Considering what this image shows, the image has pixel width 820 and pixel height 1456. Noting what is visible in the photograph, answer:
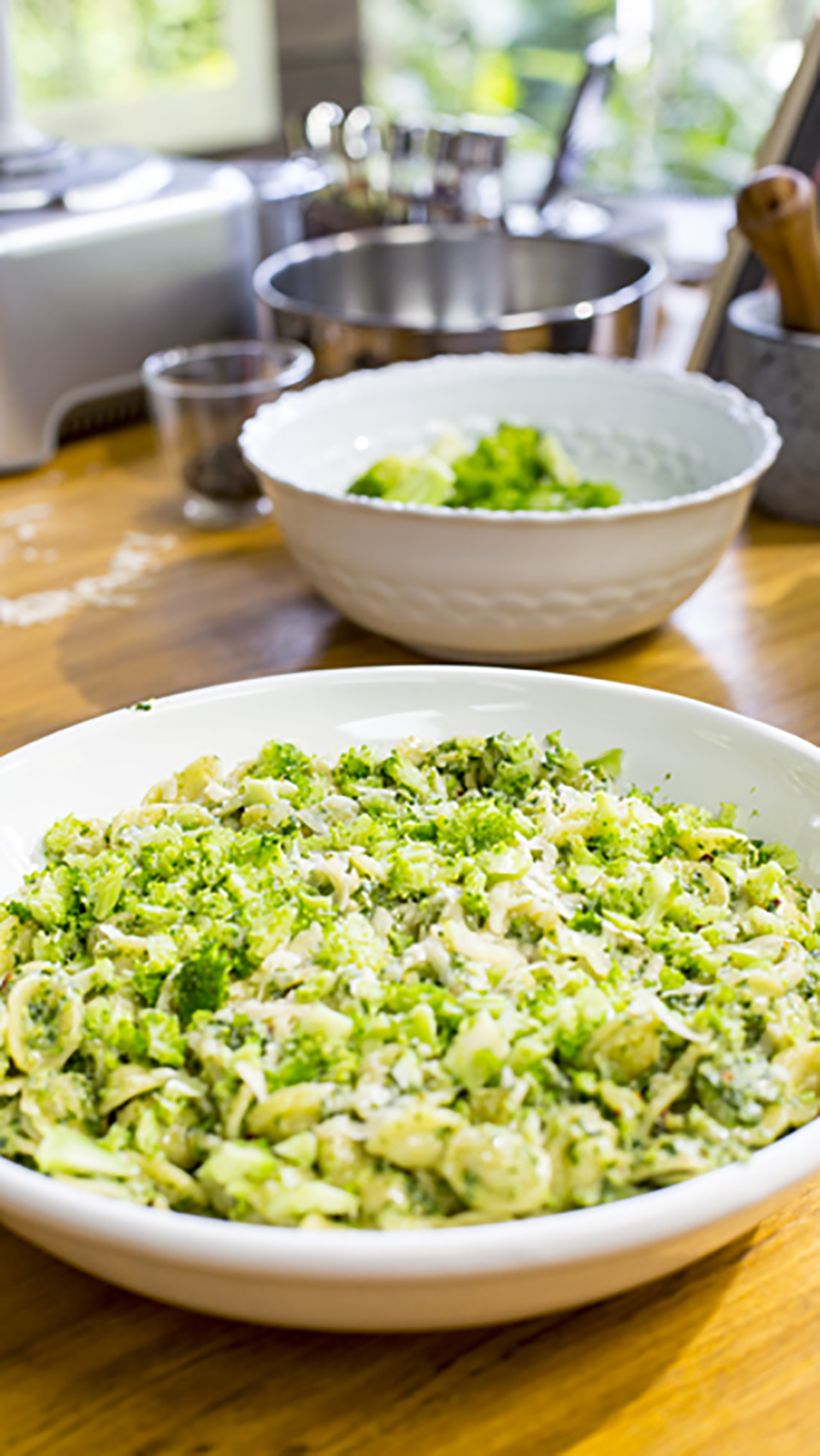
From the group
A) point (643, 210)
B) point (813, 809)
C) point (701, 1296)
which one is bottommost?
point (701, 1296)

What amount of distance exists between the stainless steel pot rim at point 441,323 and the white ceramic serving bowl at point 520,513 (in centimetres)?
7

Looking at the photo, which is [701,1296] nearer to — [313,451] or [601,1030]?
[601,1030]

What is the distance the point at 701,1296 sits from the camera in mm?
573

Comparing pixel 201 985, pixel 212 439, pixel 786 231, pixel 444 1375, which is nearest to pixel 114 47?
pixel 212 439

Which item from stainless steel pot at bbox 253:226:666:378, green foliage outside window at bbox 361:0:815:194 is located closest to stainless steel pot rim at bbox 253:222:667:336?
stainless steel pot at bbox 253:226:666:378

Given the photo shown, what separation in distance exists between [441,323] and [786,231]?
45cm

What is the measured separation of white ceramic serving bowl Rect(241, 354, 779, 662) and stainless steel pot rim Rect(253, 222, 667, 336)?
7cm

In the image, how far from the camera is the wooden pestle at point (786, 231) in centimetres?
121

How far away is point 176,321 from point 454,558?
81 cm

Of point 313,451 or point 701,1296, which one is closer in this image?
point 701,1296

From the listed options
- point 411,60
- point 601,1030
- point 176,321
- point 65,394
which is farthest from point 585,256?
point 411,60

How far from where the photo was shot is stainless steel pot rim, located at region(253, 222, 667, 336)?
1.33m

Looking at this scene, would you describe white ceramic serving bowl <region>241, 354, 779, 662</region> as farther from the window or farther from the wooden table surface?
the window

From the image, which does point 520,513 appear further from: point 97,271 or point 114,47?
point 114,47
